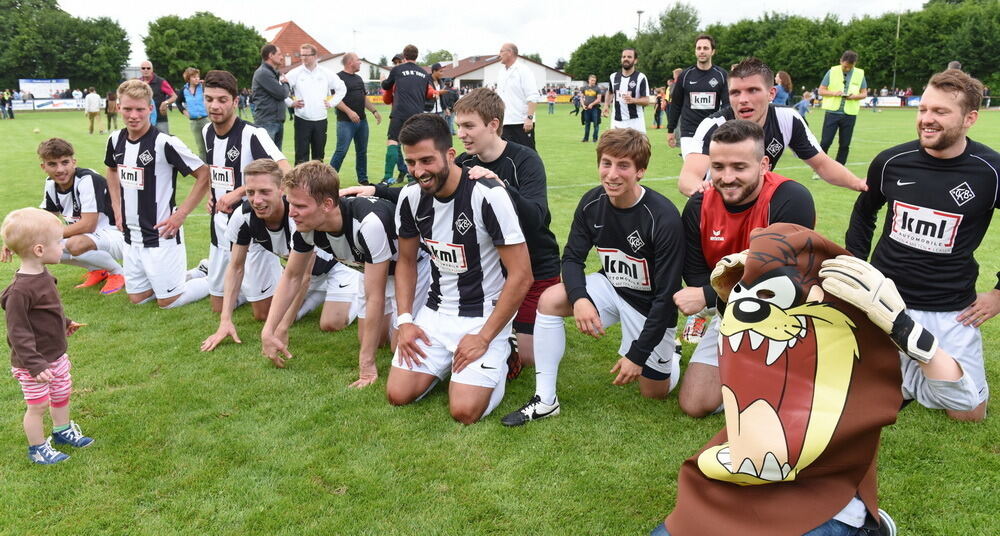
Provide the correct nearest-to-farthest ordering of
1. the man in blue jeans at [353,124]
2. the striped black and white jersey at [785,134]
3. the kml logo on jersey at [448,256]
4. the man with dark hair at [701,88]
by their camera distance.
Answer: the kml logo on jersey at [448,256] < the striped black and white jersey at [785,134] < the man with dark hair at [701,88] < the man in blue jeans at [353,124]

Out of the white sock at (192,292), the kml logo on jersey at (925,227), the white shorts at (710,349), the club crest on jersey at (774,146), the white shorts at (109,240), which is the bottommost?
the white sock at (192,292)

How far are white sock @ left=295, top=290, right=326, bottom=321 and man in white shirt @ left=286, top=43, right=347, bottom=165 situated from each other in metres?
5.64

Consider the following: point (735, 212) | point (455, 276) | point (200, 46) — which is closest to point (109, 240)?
point (455, 276)

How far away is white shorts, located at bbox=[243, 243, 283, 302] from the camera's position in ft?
19.3

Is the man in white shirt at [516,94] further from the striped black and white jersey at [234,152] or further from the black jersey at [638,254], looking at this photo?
the black jersey at [638,254]

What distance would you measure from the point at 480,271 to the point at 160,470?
81.6 inches

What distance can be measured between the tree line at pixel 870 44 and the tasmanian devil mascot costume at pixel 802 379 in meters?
53.5

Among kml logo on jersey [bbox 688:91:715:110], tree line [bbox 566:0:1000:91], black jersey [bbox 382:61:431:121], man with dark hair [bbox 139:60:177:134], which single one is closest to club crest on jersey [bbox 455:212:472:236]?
kml logo on jersey [bbox 688:91:715:110]

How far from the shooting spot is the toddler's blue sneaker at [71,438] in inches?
143

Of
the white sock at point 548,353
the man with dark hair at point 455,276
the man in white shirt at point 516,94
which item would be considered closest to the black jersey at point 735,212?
the white sock at point 548,353

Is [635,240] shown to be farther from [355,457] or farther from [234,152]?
[234,152]

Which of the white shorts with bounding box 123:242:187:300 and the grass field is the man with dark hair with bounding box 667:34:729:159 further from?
the white shorts with bounding box 123:242:187:300

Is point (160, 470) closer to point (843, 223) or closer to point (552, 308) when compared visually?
point (552, 308)

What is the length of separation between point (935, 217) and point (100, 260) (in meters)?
6.68
